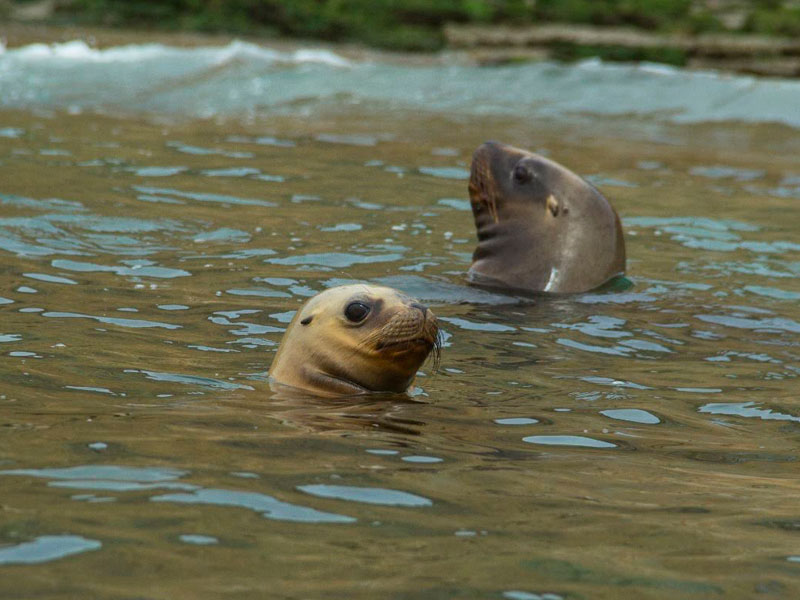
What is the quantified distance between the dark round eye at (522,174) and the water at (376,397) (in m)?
0.72

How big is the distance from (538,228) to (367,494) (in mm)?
4839

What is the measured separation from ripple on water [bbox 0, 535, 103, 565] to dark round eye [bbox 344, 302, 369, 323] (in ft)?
7.68

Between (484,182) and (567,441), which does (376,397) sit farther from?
(484,182)

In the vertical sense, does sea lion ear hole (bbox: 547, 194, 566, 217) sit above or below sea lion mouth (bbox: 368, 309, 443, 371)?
above

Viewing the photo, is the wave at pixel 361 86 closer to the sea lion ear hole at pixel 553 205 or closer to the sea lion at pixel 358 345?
the sea lion ear hole at pixel 553 205

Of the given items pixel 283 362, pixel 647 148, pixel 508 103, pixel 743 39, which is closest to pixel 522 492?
pixel 283 362

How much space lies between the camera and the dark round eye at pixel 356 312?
539cm

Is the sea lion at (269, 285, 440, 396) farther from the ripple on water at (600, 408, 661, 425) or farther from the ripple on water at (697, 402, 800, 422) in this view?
the ripple on water at (697, 402, 800, 422)

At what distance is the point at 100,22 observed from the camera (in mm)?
23859

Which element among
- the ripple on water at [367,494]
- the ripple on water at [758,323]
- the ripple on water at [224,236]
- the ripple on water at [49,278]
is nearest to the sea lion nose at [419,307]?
the ripple on water at [367,494]

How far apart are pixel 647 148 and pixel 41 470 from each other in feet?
37.4

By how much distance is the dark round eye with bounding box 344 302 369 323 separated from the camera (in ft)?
17.7

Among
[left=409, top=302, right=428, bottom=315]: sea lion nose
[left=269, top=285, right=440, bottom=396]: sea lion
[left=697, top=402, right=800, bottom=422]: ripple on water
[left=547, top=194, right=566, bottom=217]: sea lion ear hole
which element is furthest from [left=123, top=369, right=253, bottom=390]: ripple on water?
[left=547, top=194, right=566, bottom=217]: sea lion ear hole

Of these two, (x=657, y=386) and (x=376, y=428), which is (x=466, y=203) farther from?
(x=376, y=428)
